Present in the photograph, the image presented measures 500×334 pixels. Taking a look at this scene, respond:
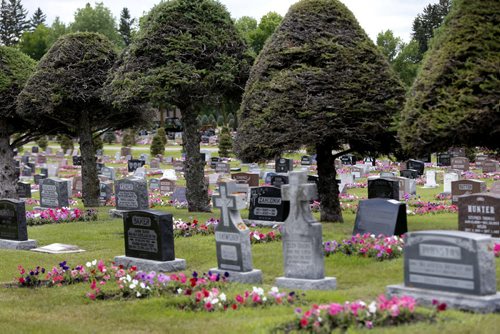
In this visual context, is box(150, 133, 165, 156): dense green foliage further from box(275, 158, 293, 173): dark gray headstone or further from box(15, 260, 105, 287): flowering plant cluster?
→ box(15, 260, 105, 287): flowering plant cluster

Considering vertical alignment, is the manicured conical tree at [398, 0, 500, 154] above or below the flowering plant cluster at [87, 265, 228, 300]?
above

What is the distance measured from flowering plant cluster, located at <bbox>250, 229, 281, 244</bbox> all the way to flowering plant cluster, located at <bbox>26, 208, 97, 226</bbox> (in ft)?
25.1

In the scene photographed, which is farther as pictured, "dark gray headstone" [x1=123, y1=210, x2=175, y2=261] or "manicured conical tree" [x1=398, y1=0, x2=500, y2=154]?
"dark gray headstone" [x1=123, y1=210, x2=175, y2=261]

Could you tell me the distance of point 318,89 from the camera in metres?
19.4

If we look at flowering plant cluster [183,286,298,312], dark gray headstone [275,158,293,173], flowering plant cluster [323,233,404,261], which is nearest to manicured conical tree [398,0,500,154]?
flowering plant cluster [323,233,404,261]

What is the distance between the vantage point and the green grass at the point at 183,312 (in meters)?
9.64

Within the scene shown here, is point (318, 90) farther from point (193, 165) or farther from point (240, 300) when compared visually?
point (240, 300)

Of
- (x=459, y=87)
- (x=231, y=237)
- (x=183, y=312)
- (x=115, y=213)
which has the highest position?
(x=459, y=87)

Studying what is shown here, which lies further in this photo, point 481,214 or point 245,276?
point 481,214

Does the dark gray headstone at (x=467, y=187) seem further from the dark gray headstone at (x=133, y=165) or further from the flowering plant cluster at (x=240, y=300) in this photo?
the dark gray headstone at (x=133, y=165)

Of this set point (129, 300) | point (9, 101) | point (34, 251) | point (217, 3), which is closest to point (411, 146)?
point (129, 300)

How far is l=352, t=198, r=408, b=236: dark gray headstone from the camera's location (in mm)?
15727

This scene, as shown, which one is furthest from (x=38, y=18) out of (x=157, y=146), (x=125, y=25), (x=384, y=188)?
(x=384, y=188)

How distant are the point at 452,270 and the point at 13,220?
1111 centimetres
